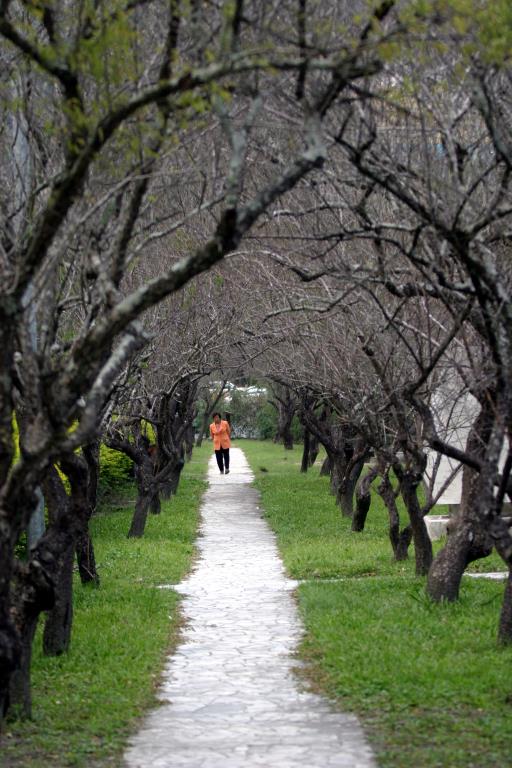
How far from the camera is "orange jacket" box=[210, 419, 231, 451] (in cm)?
3441

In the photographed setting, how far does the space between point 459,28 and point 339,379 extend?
27.2ft

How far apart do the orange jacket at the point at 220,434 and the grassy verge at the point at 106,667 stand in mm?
16820

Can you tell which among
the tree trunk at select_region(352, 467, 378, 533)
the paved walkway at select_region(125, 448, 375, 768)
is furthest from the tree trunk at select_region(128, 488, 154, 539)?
the paved walkway at select_region(125, 448, 375, 768)

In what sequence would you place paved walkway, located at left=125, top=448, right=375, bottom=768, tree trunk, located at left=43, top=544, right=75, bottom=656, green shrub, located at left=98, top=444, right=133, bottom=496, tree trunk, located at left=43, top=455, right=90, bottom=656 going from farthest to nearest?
green shrub, located at left=98, top=444, right=133, bottom=496
tree trunk, located at left=43, top=544, right=75, bottom=656
tree trunk, located at left=43, top=455, right=90, bottom=656
paved walkway, located at left=125, top=448, right=375, bottom=768

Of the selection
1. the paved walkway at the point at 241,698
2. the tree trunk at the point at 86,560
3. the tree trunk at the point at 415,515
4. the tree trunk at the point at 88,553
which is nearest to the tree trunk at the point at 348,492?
the paved walkway at the point at 241,698

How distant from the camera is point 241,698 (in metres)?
8.49

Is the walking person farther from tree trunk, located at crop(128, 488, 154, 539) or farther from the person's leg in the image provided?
tree trunk, located at crop(128, 488, 154, 539)

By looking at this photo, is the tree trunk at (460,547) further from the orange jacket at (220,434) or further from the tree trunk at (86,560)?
the orange jacket at (220,434)

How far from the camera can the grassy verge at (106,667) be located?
711 centimetres

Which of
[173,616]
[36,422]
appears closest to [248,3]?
[36,422]

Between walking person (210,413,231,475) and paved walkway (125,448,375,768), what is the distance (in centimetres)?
1875

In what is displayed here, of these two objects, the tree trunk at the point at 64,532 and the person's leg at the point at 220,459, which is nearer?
the tree trunk at the point at 64,532

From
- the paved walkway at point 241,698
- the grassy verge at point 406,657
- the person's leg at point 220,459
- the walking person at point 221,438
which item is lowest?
the paved walkway at point 241,698

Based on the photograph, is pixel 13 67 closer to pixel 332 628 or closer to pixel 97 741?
pixel 97 741
